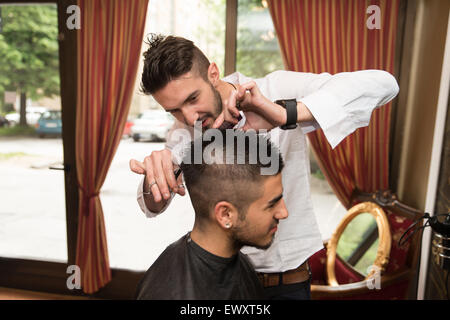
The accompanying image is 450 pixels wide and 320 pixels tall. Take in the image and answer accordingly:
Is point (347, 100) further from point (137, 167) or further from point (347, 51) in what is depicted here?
point (347, 51)

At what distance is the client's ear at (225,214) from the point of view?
92 centimetres

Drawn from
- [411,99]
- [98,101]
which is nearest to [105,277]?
[98,101]

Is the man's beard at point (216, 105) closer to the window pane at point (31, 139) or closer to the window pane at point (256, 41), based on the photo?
the window pane at point (256, 41)

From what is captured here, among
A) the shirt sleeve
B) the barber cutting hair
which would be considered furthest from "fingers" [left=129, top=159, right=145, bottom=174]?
the shirt sleeve

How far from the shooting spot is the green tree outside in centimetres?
264

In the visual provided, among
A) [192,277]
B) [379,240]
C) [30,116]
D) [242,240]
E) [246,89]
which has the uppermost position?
[246,89]

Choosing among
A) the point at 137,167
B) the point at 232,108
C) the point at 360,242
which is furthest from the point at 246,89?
the point at 360,242

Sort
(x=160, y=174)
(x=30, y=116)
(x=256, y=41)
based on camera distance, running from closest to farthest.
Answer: (x=160, y=174) < (x=256, y=41) < (x=30, y=116)

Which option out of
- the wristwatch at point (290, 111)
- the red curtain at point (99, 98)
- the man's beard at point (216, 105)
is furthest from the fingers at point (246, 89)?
the red curtain at point (99, 98)

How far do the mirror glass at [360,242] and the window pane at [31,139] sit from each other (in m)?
2.24

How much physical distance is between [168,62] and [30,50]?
7.50 feet

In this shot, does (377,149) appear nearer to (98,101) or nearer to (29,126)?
(98,101)

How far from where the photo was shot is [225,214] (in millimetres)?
938

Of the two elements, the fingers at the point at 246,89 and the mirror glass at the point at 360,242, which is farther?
the mirror glass at the point at 360,242
